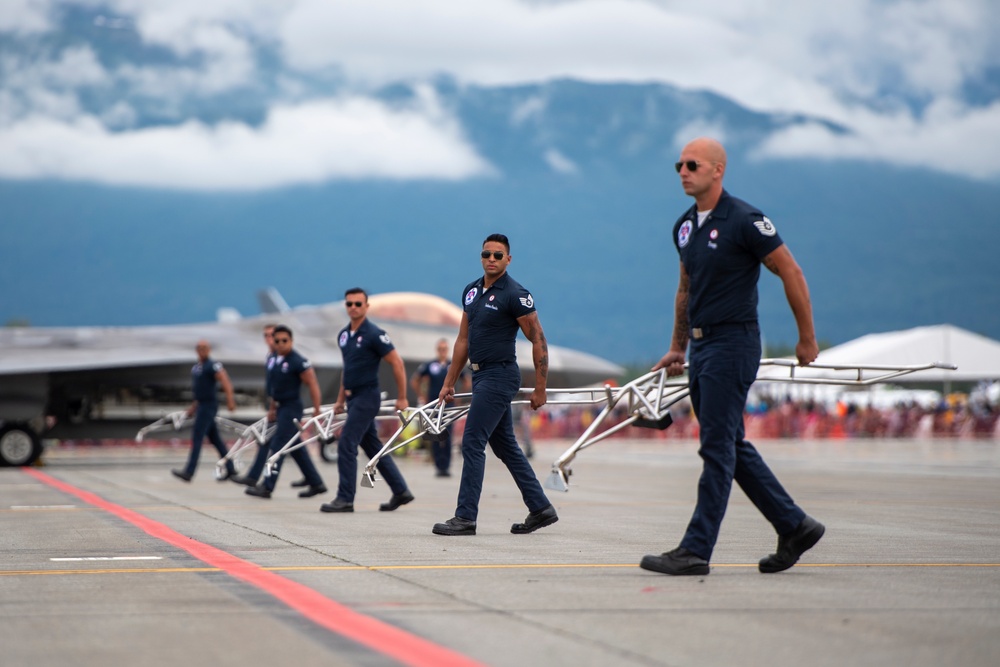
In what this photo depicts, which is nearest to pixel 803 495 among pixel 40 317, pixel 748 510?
pixel 748 510

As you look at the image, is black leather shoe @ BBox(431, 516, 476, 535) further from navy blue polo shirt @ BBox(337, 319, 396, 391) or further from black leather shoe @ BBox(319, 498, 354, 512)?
navy blue polo shirt @ BBox(337, 319, 396, 391)

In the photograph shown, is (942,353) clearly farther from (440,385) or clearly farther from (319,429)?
(319,429)

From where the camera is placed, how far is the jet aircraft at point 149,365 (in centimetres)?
2098

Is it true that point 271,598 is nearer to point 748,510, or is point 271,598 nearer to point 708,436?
point 708,436

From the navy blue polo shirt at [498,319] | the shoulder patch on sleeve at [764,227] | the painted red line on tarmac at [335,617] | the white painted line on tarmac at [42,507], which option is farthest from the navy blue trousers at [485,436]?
the white painted line on tarmac at [42,507]

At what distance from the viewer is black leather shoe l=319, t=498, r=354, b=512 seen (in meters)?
10.2

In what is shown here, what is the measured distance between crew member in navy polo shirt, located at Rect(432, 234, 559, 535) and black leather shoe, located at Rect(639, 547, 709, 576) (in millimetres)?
2269

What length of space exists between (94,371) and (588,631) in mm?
19383

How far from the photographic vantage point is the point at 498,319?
8211 millimetres

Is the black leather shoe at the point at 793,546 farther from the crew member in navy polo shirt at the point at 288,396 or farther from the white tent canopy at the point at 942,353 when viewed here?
the white tent canopy at the point at 942,353

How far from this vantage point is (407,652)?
3.89 m

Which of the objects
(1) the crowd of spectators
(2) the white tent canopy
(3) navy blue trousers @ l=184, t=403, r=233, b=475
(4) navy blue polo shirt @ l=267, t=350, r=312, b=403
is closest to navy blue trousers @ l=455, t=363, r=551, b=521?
(4) navy blue polo shirt @ l=267, t=350, r=312, b=403

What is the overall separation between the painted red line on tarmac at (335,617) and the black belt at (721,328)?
216 cm

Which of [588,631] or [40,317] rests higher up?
[40,317]
